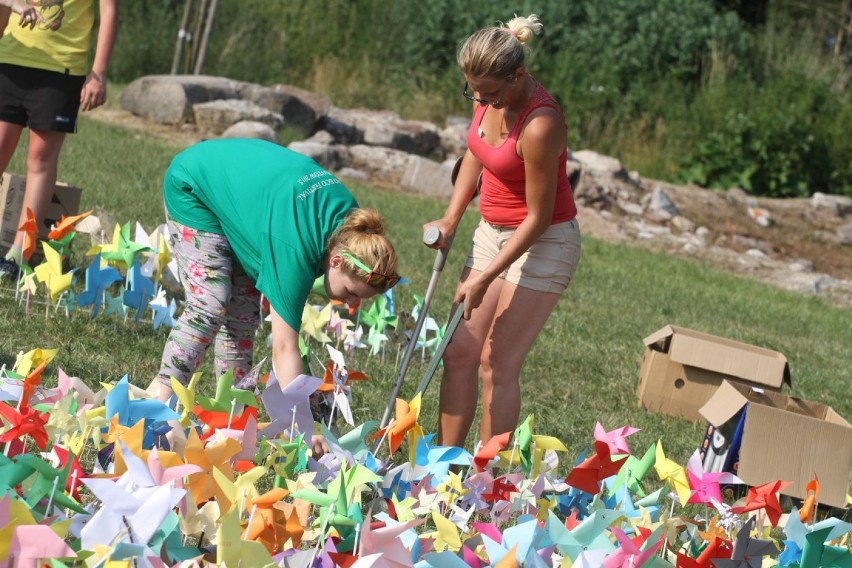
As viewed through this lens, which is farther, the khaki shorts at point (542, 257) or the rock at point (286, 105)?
the rock at point (286, 105)

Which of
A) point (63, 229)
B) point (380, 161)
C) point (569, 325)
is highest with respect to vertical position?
point (63, 229)

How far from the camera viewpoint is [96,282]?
4.02 m

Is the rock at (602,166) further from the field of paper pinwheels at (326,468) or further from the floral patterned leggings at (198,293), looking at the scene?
the floral patterned leggings at (198,293)

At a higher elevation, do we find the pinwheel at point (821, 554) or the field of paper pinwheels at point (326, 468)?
the pinwheel at point (821, 554)

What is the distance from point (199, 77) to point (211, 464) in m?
9.80

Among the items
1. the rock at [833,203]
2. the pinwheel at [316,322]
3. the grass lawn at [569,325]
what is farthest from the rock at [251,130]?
the rock at [833,203]

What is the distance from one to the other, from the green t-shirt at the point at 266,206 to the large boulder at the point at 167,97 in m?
7.91

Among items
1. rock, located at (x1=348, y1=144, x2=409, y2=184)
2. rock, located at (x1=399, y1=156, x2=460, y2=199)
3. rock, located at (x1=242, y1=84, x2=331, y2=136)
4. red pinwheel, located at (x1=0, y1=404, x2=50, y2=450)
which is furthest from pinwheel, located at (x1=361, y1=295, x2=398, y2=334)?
rock, located at (x1=242, y1=84, x2=331, y2=136)

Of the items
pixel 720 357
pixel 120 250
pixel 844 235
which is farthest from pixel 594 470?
pixel 844 235

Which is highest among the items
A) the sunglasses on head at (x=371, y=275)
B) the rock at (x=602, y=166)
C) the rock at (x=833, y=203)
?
the sunglasses on head at (x=371, y=275)

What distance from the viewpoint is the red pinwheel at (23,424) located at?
247cm

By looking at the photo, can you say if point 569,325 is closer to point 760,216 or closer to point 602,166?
point 602,166

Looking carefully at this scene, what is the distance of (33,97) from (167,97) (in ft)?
22.6

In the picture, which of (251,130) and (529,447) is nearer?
(529,447)
